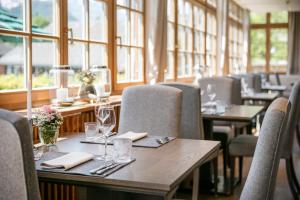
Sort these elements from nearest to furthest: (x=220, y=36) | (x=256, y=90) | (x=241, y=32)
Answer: (x=256, y=90) < (x=220, y=36) < (x=241, y=32)

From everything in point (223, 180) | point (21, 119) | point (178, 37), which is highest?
point (178, 37)

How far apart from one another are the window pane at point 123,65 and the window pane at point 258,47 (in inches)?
351

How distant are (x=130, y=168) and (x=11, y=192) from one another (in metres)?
0.51

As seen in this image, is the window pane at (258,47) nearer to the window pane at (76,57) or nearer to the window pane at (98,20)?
the window pane at (98,20)

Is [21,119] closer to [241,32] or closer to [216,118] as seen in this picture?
[216,118]

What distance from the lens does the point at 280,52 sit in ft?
42.4

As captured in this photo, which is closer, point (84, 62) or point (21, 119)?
point (21, 119)

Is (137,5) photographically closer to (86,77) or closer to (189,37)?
(86,77)

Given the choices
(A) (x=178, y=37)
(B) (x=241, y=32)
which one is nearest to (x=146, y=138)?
(A) (x=178, y=37)

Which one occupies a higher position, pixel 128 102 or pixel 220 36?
pixel 220 36

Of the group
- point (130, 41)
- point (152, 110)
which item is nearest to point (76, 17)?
point (130, 41)

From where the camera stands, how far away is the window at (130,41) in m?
4.66

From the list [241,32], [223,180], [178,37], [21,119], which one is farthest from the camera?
[241,32]

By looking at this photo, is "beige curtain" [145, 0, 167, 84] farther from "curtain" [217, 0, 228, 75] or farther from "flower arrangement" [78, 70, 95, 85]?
"curtain" [217, 0, 228, 75]
